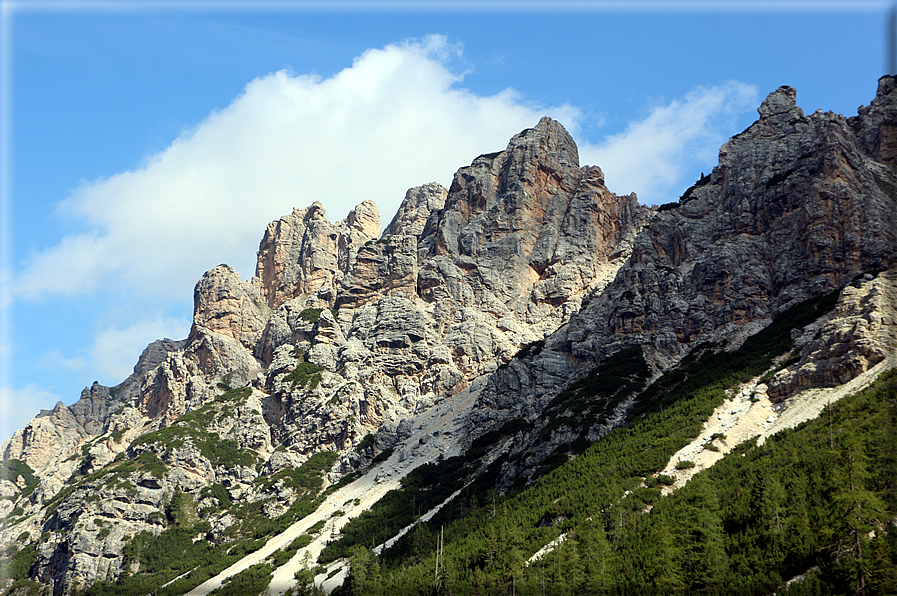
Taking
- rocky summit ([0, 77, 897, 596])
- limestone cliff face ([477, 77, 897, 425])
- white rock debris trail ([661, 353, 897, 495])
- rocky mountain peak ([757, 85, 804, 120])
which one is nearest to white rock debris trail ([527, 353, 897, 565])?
white rock debris trail ([661, 353, 897, 495])

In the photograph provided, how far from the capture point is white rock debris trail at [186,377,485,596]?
13525cm

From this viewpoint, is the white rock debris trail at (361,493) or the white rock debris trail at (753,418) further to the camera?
the white rock debris trail at (361,493)

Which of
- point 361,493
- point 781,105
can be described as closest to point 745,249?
point 781,105

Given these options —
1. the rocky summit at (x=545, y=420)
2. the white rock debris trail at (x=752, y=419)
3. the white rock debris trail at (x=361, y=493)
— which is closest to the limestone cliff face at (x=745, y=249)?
the rocky summit at (x=545, y=420)

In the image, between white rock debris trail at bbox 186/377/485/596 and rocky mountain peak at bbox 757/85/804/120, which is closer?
white rock debris trail at bbox 186/377/485/596

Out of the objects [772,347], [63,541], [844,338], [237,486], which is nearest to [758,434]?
[844,338]

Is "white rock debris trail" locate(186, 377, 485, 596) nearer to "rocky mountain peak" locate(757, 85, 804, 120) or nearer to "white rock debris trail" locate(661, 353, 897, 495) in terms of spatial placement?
"white rock debris trail" locate(661, 353, 897, 495)

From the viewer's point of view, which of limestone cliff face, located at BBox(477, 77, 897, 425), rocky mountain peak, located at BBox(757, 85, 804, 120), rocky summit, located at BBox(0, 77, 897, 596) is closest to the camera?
rocky summit, located at BBox(0, 77, 897, 596)

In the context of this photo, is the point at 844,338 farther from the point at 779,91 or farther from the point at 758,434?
the point at 779,91

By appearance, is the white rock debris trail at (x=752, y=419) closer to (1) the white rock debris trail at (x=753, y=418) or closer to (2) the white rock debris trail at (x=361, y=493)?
(1) the white rock debris trail at (x=753, y=418)

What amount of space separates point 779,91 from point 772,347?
96484 mm

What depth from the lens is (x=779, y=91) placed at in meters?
198

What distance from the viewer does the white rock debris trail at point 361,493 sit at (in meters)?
135

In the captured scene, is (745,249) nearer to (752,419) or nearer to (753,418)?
(753,418)
